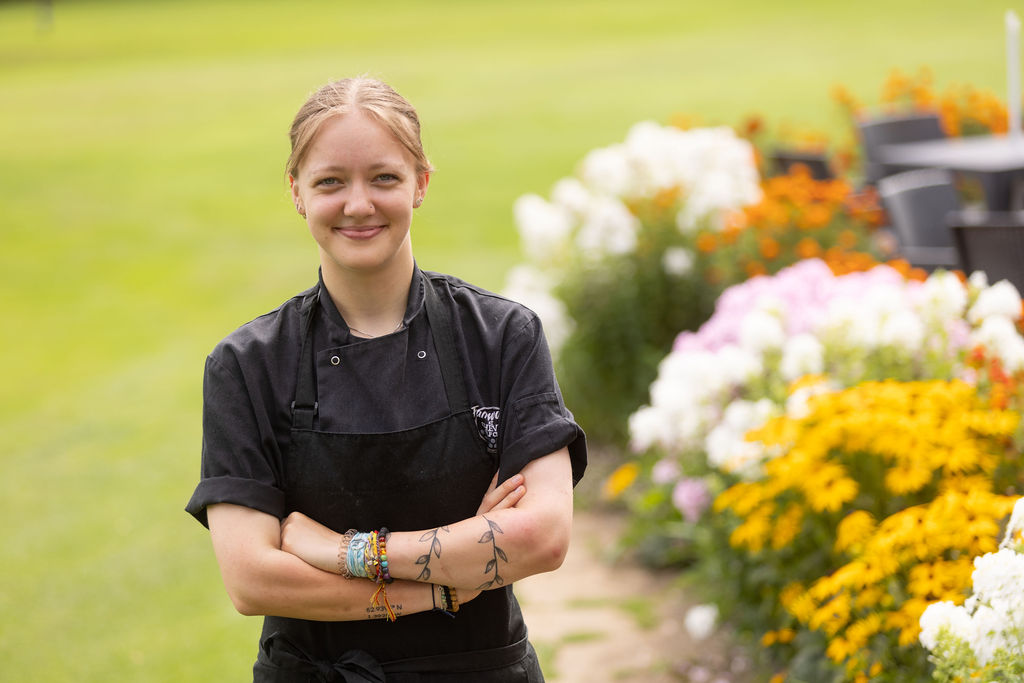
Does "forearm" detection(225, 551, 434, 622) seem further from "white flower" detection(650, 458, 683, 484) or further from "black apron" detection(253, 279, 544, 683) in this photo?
"white flower" detection(650, 458, 683, 484)

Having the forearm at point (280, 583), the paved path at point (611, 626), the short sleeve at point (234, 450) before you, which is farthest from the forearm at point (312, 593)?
the paved path at point (611, 626)

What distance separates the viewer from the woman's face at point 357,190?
77.5 inches

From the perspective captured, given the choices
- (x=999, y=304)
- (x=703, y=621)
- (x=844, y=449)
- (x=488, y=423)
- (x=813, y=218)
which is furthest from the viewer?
(x=813, y=218)

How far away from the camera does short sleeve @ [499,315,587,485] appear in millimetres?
2016

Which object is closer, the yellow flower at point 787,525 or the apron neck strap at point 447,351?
the apron neck strap at point 447,351

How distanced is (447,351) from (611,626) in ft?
8.58

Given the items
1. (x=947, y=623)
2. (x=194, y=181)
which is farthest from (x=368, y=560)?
(x=194, y=181)

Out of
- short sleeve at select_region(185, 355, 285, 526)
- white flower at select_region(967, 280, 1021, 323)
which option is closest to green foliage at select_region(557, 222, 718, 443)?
white flower at select_region(967, 280, 1021, 323)

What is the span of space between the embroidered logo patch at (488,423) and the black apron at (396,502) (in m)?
0.01

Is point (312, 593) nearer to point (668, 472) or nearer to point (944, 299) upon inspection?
point (944, 299)

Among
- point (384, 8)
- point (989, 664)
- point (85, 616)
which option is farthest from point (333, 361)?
point (384, 8)

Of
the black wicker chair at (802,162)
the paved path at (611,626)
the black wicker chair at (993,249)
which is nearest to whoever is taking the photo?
the black wicker chair at (993,249)

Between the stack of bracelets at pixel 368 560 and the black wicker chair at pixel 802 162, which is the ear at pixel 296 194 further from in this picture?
the black wicker chair at pixel 802 162

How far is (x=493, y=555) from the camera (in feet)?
6.54
